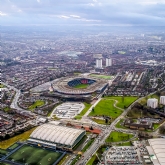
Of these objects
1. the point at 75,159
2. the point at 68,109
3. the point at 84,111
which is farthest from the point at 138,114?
the point at 75,159

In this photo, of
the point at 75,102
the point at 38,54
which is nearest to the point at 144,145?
the point at 75,102

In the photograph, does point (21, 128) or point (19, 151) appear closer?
point (19, 151)

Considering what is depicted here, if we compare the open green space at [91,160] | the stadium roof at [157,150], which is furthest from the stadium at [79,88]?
the open green space at [91,160]

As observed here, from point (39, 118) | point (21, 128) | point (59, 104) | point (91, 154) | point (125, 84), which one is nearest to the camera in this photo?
point (91, 154)

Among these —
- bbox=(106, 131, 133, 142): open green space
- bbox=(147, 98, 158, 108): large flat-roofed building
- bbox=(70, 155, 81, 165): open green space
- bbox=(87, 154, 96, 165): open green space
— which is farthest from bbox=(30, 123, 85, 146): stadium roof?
bbox=(147, 98, 158, 108): large flat-roofed building

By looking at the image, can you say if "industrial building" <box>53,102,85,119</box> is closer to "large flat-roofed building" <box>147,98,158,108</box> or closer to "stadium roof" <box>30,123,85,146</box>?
"stadium roof" <box>30,123,85,146</box>

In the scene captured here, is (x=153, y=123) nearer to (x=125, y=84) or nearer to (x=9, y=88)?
(x=125, y=84)

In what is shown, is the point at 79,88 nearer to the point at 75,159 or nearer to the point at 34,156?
the point at 34,156
